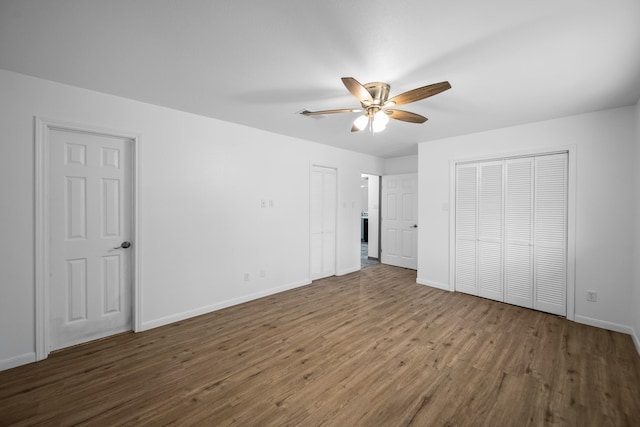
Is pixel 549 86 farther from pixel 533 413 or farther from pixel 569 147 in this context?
pixel 533 413

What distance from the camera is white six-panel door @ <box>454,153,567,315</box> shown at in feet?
11.3

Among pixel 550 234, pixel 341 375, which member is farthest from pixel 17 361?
pixel 550 234

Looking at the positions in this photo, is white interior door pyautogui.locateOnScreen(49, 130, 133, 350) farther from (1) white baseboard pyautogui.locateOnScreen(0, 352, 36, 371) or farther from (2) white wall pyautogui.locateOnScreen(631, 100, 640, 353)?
(2) white wall pyautogui.locateOnScreen(631, 100, 640, 353)

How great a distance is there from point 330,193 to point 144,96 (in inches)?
127

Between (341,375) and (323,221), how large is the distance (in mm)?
3067

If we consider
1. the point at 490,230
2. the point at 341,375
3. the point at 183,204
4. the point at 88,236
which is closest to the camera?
the point at 341,375

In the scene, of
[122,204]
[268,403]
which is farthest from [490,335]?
[122,204]

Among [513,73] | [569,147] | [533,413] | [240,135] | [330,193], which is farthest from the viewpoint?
[330,193]

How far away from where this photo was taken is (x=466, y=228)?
4246 millimetres

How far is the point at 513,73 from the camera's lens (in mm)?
2234

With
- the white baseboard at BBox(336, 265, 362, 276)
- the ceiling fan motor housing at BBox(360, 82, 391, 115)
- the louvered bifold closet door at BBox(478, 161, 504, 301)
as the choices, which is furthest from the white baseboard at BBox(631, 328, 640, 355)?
the white baseboard at BBox(336, 265, 362, 276)

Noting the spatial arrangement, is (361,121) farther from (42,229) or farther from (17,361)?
(17,361)

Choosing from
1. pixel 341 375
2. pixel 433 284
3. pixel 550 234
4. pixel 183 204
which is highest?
pixel 183 204

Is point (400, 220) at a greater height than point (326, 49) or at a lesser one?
lesser
